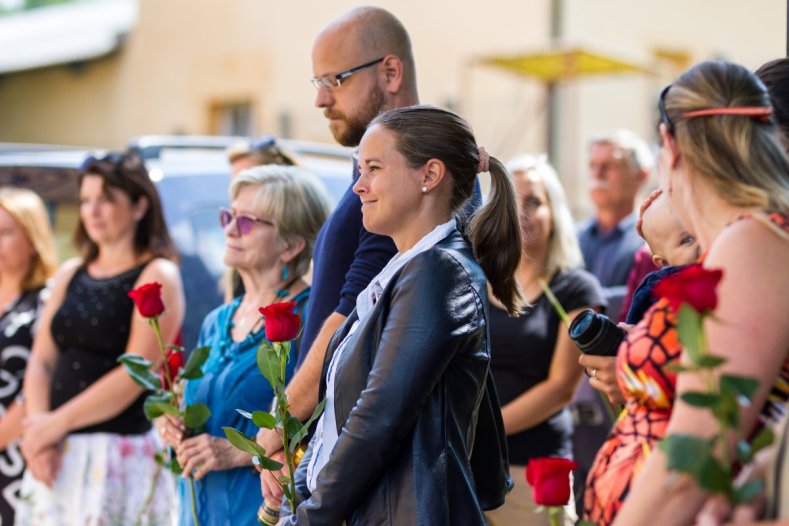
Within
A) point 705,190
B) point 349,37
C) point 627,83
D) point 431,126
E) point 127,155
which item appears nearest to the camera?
point 705,190

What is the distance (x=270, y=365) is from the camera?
287 cm

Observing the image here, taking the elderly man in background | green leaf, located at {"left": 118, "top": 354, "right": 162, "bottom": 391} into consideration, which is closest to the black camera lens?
green leaf, located at {"left": 118, "top": 354, "right": 162, "bottom": 391}

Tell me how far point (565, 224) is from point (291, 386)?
5.98ft

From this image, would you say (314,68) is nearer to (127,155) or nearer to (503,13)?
(127,155)

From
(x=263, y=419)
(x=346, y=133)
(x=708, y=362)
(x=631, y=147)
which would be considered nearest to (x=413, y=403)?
(x=263, y=419)

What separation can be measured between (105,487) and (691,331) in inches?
134

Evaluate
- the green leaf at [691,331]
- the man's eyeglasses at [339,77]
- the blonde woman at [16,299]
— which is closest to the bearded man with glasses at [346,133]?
the man's eyeglasses at [339,77]

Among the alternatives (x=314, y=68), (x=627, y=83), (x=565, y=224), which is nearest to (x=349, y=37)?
(x=314, y=68)

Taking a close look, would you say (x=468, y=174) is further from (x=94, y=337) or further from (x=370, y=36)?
(x=94, y=337)

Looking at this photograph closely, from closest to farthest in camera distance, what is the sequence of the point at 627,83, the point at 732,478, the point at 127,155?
the point at 732,478 < the point at 127,155 < the point at 627,83

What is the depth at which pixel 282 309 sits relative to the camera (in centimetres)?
287

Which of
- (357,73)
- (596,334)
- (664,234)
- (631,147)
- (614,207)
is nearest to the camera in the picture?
(596,334)

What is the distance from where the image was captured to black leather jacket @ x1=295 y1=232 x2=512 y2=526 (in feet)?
8.27

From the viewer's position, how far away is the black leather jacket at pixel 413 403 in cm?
252
